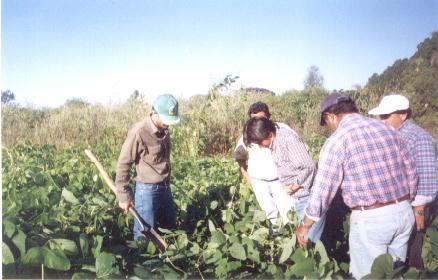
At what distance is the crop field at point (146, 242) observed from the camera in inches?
62.8

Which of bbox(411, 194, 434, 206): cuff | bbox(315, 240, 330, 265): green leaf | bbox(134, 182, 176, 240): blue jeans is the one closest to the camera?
bbox(315, 240, 330, 265): green leaf

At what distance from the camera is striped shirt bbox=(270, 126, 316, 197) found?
268 cm

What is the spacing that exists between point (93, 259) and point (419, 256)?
1859mm

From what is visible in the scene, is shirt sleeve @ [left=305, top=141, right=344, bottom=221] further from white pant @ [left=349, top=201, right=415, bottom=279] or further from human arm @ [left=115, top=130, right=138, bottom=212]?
human arm @ [left=115, top=130, right=138, bottom=212]

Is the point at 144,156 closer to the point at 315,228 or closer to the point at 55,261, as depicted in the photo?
the point at 315,228

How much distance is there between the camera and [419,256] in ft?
8.07

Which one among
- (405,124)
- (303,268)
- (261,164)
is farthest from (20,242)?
(405,124)

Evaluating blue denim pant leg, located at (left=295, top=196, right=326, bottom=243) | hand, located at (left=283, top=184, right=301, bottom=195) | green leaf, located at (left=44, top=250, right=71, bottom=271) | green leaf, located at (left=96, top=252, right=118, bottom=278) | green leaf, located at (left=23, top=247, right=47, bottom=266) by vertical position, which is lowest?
blue denim pant leg, located at (left=295, top=196, right=326, bottom=243)

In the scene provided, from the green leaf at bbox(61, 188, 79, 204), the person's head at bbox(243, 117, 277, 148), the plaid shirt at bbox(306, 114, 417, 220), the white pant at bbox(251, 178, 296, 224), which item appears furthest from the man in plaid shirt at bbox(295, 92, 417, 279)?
the green leaf at bbox(61, 188, 79, 204)

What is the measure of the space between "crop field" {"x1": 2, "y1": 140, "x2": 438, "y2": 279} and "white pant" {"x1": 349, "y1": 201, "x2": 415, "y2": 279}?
0.11 m

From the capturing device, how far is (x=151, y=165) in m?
2.87

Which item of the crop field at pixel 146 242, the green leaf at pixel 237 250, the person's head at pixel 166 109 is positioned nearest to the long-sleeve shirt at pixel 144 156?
the person's head at pixel 166 109

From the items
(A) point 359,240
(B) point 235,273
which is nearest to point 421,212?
(A) point 359,240

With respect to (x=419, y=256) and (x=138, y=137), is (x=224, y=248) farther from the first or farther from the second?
(x=419, y=256)
